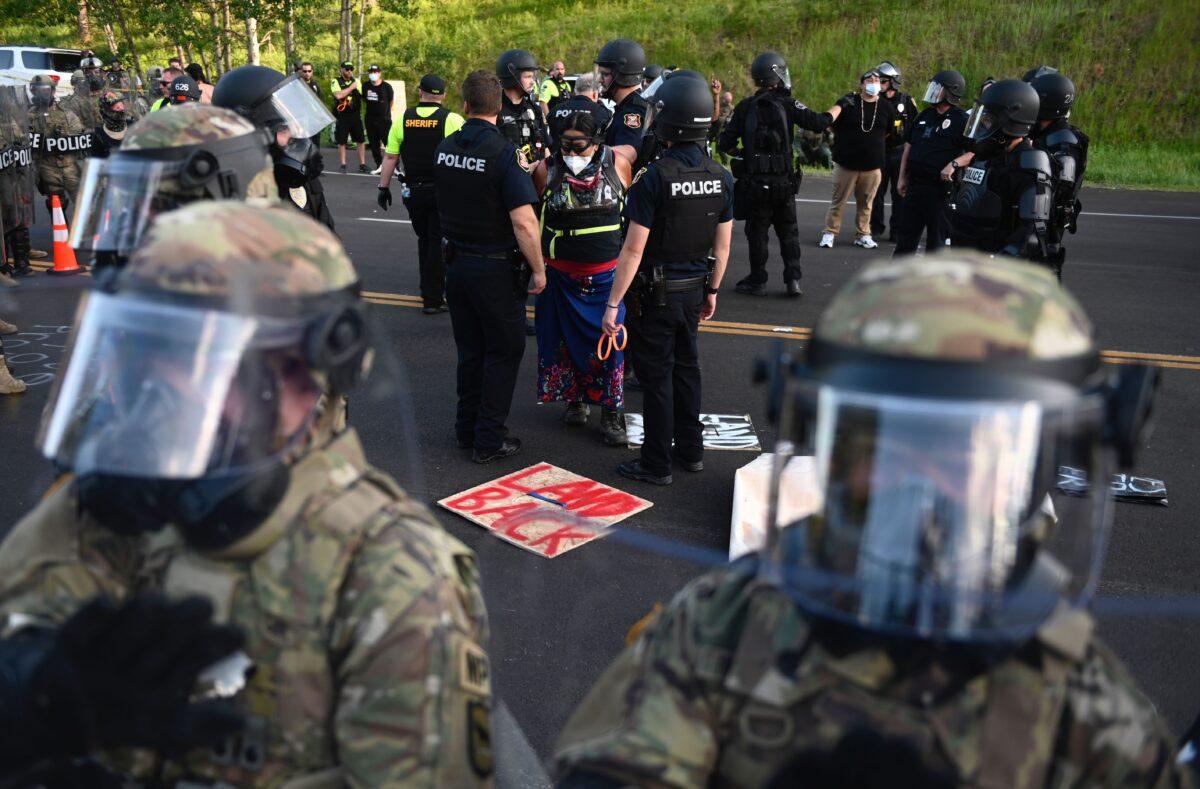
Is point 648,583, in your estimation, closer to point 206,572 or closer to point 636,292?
point 636,292

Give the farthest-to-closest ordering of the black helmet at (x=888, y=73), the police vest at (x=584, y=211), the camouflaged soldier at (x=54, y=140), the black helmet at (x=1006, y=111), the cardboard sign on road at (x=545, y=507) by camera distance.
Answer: the black helmet at (x=888, y=73) → the camouflaged soldier at (x=54, y=140) → the black helmet at (x=1006, y=111) → the police vest at (x=584, y=211) → the cardboard sign on road at (x=545, y=507)

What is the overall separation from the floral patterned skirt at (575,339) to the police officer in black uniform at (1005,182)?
2.16 meters

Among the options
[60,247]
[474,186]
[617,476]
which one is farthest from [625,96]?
[60,247]

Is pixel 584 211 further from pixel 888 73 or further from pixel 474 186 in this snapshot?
pixel 888 73

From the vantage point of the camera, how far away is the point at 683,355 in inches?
215

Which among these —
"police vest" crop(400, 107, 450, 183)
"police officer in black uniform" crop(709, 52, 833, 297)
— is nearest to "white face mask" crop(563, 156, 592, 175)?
"police vest" crop(400, 107, 450, 183)

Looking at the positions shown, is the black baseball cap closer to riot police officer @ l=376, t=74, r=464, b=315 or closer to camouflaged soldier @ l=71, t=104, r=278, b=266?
riot police officer @ l=376, t=74, r=464, b=315

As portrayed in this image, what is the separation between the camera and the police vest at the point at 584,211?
19.2ft

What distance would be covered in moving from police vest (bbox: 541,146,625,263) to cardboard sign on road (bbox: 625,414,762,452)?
102cm

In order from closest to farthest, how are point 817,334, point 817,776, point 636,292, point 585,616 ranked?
point 817,776 → point 817,334 → point 585,616 → point 636,292

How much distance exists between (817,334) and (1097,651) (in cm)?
59

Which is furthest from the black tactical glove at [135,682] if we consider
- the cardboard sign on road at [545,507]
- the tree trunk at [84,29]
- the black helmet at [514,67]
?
the tree trunk at [84,29]

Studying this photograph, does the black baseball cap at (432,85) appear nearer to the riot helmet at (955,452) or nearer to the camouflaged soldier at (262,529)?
the camouflaged soldier at (262,529)

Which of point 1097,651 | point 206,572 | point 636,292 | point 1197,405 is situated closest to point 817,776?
point 1097,651
